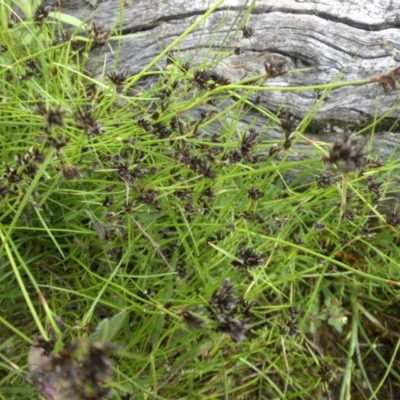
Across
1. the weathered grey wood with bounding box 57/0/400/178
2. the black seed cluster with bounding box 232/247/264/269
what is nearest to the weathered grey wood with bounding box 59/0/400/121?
the weathered grey wood with bounding box 57/0/400/178

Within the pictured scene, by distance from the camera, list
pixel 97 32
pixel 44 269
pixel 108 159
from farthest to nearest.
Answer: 1. pixel 44 269
2. pixel 108 159
3. pixel 97 32

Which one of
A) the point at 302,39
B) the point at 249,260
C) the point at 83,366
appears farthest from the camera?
the point at 302,39

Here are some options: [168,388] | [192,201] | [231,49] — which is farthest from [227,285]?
[231,49]

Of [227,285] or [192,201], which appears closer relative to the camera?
[227,285]

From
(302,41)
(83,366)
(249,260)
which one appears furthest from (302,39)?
(83,366)

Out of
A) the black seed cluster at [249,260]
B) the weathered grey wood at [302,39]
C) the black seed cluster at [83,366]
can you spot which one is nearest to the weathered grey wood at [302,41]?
the weathered grey wood at [302,39]

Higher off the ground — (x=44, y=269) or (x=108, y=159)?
(x=108, y=159)

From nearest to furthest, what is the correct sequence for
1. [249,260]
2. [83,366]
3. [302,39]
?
[83,366]
[249,260]
[302,39]

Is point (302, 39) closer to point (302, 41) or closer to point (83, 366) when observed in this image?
point (302, 41)

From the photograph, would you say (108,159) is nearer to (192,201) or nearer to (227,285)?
(192,201)

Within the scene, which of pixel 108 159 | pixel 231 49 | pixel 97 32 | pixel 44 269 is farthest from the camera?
pixel 231 49
